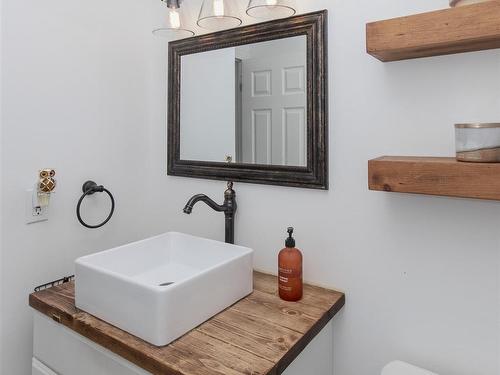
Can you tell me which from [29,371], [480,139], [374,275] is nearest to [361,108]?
[480,139]

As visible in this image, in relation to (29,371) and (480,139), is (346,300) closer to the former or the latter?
(480,139)

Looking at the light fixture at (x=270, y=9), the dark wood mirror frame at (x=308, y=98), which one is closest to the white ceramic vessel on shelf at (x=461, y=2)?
the dark wood mirror frame at (x=308, y=98)

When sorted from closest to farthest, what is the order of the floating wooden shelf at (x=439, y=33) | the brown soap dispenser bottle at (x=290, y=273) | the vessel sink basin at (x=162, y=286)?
the floating wooden shelf at (x=439, y=33) → the vessel sink basin at (x=162, y=286) → the brown soap dispenser bottle at (x=290, y=273)

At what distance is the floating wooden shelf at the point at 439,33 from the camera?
80cm

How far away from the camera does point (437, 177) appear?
0.87m

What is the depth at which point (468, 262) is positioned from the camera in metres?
0.99

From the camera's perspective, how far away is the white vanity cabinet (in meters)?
0.98

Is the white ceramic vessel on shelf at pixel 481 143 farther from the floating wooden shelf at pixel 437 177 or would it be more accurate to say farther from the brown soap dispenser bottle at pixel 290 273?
the brown soap dispenser bottle at pixel 290 273

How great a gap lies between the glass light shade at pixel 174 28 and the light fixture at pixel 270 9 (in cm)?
35

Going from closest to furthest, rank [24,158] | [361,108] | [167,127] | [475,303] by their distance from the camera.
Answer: [475,303]
[361,108]
[24,158]
[167,127]

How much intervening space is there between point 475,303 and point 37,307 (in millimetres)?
1358

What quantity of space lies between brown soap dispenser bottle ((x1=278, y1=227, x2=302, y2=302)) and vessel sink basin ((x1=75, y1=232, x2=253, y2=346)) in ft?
0.38

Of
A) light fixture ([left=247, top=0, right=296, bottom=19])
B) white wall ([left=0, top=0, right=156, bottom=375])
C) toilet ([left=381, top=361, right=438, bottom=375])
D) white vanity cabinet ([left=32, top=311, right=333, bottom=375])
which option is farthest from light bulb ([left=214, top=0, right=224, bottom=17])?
toilet ([left=381, top=361, right=438, bottom=375])

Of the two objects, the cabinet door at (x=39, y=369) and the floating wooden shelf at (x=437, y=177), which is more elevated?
the floating wooden shelf at (x=437, y=177)
